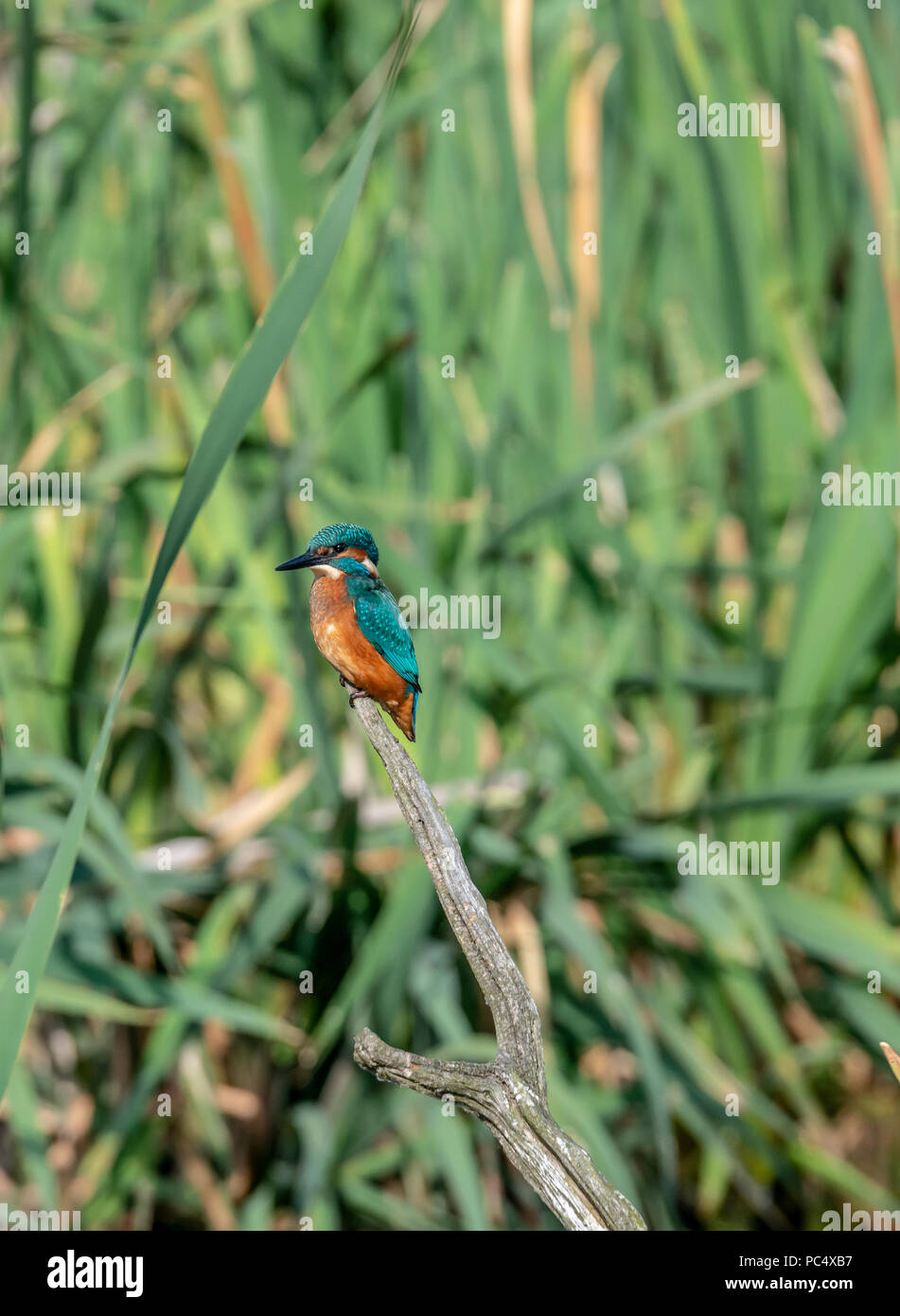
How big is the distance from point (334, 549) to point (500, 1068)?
254 millimetres

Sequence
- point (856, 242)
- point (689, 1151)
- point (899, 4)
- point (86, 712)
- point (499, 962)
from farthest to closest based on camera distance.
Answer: point (899, 4)
point (856, 242)
point (689, 1151)
point (86, 712)
point (499, 962)

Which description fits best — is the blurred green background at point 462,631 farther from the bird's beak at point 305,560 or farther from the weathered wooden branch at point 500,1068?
the weathered wooden branch at point 500,1068

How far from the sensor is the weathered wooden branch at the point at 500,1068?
1.17 ft

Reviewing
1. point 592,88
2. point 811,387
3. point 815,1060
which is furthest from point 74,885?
point 592,88

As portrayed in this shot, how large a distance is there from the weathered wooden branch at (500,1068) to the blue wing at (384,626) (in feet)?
0.40

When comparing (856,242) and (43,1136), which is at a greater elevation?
(856,242)

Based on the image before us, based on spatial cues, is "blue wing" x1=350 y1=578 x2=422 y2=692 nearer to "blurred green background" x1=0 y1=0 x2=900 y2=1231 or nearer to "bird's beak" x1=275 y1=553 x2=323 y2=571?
"bird's beak" x1=275 y1=553 x2=323 y2=571

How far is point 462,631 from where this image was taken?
1.19 metres

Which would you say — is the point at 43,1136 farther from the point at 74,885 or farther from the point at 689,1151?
the point at 689,1151

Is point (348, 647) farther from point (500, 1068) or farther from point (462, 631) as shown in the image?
point (462, 631)

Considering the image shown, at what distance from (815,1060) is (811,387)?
873mm

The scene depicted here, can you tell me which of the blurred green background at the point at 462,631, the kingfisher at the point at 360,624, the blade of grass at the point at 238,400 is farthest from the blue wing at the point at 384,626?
the blurred green background at the point at 462,631

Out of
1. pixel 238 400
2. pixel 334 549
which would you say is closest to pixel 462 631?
pixel 334 549

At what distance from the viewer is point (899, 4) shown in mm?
1715
